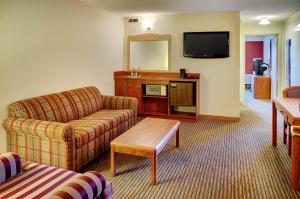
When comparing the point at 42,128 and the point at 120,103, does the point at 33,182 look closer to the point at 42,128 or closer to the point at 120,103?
the point at 42,128

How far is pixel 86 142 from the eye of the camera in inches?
127

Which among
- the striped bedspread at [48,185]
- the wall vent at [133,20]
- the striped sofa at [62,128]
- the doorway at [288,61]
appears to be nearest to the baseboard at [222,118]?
the doorway at [288,61]

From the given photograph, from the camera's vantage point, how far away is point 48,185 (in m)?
1.92

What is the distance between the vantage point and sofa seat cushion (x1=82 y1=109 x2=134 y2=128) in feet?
13.0

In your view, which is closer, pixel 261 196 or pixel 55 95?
pixel 261 196

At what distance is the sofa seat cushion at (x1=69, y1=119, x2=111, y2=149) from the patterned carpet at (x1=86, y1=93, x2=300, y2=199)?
14.8 inches

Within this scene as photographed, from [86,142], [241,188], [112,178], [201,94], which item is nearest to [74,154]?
[86,142]

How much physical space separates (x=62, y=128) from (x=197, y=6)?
3.55m

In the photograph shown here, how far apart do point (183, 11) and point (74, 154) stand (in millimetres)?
3908

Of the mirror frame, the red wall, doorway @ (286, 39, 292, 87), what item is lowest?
doorway @ (286, 39, 292, 87)

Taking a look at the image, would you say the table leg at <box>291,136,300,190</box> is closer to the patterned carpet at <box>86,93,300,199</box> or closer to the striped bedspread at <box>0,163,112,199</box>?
the patterned carpet at <box>86,93,300,199</box>

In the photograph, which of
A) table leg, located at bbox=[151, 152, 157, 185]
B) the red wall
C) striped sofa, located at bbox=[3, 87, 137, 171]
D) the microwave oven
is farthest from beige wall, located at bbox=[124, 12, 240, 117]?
the red wall

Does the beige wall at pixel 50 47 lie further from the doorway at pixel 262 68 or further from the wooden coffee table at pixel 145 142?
the doorway at pixel 262 68

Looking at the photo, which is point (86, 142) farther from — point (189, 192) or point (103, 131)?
point (189, 192)
